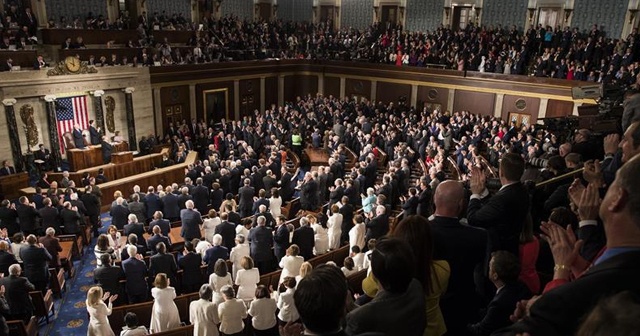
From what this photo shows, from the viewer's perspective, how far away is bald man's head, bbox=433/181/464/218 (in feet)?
10.7

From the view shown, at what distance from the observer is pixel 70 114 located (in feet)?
57.3

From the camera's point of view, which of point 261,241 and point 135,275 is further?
point 261,241

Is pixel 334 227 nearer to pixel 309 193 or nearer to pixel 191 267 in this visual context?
pixel 191 267

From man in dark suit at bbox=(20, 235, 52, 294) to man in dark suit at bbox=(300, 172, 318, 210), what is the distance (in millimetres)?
6579

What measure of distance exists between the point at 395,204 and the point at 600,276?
11531 mm

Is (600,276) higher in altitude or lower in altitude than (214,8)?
lower

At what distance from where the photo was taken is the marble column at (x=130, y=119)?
62.9 ft

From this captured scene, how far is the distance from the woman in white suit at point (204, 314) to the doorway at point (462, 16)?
2377 cm

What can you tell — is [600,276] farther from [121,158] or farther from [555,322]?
[121,158]

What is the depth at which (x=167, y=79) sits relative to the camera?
2080 centimetres

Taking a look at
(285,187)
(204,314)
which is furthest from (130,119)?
(204,314)

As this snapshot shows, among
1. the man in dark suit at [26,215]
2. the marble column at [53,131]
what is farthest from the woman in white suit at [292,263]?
the marble column at [53,131]

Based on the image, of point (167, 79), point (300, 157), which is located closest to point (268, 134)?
point (300, 157)

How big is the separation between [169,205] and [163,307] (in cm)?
569
